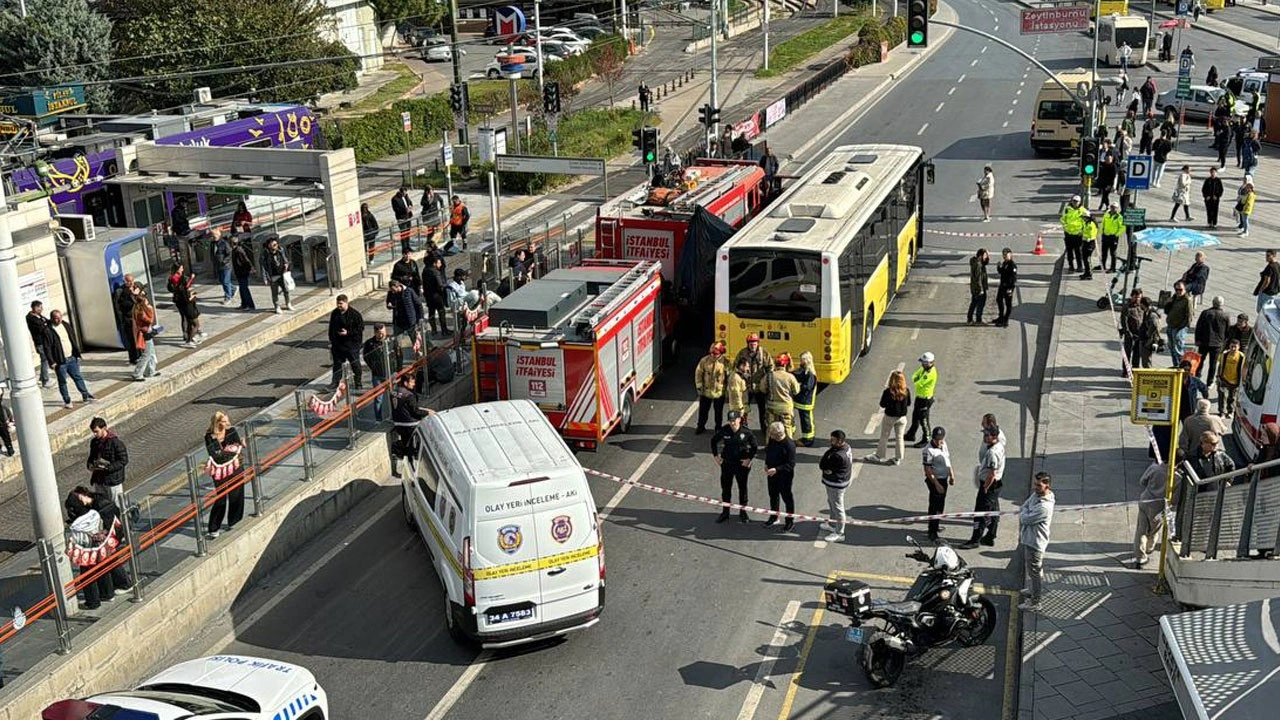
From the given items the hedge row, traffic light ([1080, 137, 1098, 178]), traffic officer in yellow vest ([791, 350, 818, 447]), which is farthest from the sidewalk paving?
the hedge row

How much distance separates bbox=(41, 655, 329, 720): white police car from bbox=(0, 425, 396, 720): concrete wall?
0.98 m

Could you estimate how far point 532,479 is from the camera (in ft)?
43.3

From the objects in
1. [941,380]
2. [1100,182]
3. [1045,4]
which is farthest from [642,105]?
[1045,4]

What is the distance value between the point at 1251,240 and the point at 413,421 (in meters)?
22.2

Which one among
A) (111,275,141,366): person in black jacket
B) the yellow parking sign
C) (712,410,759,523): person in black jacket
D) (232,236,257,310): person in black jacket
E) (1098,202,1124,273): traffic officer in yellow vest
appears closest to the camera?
the yellow parking sign

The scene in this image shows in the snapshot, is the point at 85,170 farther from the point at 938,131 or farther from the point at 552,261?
the point at 938,131

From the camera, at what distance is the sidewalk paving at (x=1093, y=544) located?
1245 cm

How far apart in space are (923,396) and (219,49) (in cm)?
4138

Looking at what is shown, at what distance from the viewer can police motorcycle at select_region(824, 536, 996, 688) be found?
1262 centimetres

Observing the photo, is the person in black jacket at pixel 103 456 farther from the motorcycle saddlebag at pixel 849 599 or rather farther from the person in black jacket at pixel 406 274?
the motorcycle saddlebag at pixel 849 599

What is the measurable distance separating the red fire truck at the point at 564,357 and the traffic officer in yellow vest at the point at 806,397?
109 inches

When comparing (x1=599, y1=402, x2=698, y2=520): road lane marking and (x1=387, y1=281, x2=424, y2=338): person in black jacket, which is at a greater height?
(x1=387, y1=281, x2=424, y2=338): person in black jacket

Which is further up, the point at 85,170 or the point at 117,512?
the point at 85,170

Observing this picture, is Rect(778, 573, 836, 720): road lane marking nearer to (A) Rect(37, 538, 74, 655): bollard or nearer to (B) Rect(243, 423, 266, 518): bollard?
(B) Rect(243, 423, 266, 518): bollard
